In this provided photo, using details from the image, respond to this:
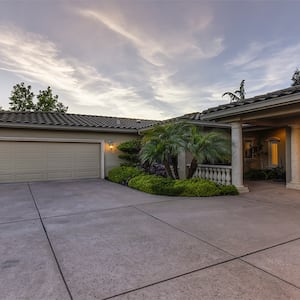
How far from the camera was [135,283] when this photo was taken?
2.41m

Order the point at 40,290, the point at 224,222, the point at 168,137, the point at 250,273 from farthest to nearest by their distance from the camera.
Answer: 1. the point at 168,137
2. the point at 224,222
3. the point at 250,273
4. the point at 40,290

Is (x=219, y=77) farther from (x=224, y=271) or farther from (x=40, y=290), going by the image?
(x=40, y=290)

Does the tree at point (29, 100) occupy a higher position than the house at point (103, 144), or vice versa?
the tree at point (29, 100)

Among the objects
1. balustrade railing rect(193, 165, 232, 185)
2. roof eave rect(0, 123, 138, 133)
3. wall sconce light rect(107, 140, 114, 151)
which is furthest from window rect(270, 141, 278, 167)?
wall sconce light rect(107, 140, 114, 151)

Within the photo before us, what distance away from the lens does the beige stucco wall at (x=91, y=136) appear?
34.8 feet

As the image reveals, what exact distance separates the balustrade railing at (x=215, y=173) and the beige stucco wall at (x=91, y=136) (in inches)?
198

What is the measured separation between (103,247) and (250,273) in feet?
6.62

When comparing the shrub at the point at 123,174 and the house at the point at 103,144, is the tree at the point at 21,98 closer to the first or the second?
the house at the point at 103,144

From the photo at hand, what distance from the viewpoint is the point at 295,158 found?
8.88 metres

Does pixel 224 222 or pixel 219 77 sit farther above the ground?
pixel 219 77

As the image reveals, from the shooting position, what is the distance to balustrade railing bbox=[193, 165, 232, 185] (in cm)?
830

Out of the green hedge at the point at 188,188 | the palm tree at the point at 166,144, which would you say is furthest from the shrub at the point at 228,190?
Result: the palm tree at the point at 166,144

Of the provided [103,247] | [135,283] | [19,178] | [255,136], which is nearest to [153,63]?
[255,136]

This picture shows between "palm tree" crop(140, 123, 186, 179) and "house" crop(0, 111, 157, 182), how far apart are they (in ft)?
12.3
